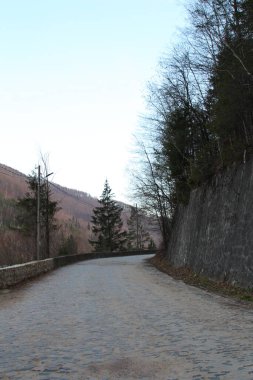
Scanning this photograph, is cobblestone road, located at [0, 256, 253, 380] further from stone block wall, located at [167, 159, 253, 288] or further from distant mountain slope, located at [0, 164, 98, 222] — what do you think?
distant mountain slope, located at [0, 164, 98, 222]

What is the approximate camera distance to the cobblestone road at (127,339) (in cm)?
643

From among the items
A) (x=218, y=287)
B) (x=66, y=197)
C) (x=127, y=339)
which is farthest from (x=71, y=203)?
(x=127, y=339)

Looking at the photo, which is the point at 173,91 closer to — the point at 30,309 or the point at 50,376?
the point at 30,309

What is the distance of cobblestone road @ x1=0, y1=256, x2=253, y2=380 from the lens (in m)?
6.43

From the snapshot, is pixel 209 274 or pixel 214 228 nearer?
pixel 209 274

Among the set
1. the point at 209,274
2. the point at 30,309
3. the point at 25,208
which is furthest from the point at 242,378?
the point at 25,208

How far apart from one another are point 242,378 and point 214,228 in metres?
19.1

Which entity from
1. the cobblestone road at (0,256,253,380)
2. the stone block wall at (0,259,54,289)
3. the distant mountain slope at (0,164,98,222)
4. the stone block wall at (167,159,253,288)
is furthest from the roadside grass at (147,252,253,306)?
the distant mountain slope at (0,164,98,222)

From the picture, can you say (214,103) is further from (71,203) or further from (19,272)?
(71,203)

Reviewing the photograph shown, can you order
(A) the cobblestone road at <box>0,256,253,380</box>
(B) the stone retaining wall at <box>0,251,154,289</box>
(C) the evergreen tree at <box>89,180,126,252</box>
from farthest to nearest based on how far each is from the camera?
1. (C) the evergreen tree at <box>89,180,126,252</box>
2. (B) the stone retaining wall at <box>0,251,154,289</box>
3. (A) the cobblestone road at <box>0,256,253,380</box>

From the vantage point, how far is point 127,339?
871 centimetres

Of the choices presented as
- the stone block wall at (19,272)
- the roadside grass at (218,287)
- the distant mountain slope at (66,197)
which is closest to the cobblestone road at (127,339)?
the roadside grass at (218,287)

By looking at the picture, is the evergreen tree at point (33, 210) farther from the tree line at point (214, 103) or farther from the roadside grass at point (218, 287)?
the roadside grass at point (218, 287)

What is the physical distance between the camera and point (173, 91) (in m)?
35.5
